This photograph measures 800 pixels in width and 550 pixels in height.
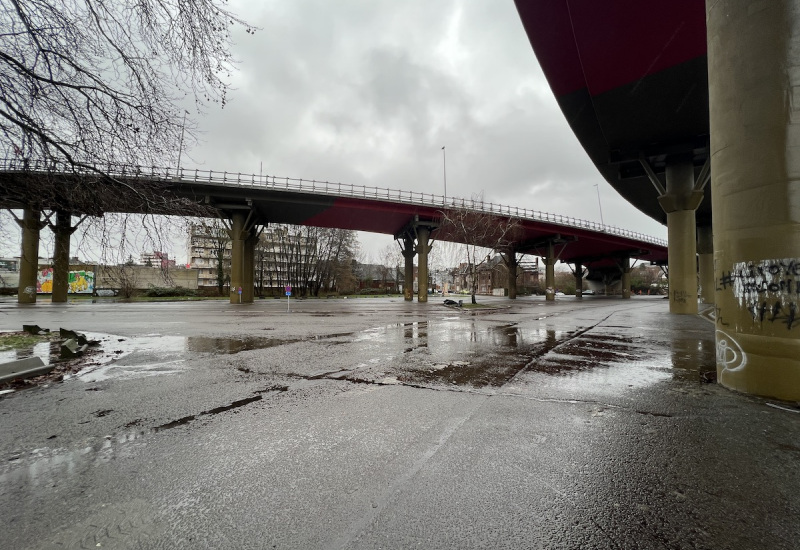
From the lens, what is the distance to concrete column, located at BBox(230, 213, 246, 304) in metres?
34.4

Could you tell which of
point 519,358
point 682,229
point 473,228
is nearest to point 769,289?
point 519,358

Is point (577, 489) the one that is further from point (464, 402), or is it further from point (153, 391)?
point (153, 391)

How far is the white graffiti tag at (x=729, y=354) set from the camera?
514cm

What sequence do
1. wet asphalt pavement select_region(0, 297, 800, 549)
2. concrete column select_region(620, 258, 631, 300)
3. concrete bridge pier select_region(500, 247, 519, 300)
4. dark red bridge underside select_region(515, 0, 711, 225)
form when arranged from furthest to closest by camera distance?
concrete column select_region(620, 258, 631, 300) < concrete bridge pier select_region(500, 247, 519, 300) < dark red bridge underside select_region(515, 0, 711, 225) < wet asphalt pavement select_region(0, 297, 800, 549)

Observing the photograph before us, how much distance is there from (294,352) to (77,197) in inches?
197

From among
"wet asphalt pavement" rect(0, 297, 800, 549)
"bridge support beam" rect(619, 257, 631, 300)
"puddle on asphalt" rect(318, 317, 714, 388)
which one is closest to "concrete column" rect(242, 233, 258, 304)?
"puddle on asphalt" rect(318, 317, 714, 388)

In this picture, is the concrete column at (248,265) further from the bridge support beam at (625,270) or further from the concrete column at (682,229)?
the bridge support beam at (625,270)

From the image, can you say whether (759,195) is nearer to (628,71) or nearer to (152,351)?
(152,351)

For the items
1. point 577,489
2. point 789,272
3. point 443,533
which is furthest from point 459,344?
point 443,533

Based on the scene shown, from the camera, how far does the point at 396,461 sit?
3.14 metres

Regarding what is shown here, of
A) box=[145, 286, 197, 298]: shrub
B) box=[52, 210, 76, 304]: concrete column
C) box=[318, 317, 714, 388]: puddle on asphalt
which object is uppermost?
box=[52, 210, 76, 304]: concrete column

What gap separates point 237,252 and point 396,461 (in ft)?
115

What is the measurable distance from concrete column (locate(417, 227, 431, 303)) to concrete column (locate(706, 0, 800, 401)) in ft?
111

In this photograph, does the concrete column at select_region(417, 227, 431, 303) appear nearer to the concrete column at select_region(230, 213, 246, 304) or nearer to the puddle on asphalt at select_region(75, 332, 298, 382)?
the concrete column at select_region(230, 213, 246, 304)
